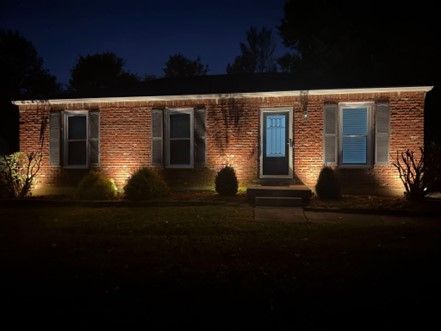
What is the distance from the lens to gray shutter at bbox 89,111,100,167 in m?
13.2

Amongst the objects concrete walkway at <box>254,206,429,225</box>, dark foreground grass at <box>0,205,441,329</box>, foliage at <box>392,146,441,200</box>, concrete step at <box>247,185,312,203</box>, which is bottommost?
dark foreground grass at <box>0,205,441,329</box>

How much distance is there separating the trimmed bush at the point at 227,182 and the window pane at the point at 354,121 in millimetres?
3819

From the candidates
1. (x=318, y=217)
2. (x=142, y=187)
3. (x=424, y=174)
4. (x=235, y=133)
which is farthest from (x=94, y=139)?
(x=424, y=174)

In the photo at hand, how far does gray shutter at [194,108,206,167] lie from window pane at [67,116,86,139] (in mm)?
4034

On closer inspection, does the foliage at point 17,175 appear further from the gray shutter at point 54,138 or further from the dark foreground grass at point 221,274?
the dark foreground grass at point 221,274

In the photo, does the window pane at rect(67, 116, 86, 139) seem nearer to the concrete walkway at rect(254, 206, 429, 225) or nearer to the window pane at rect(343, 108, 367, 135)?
the concrete walkway at rect(254, 206, 429, 225)

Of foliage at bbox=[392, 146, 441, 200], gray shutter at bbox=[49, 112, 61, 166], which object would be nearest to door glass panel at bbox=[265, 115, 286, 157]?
foliage at bbox=[392, 146, 441, 200]

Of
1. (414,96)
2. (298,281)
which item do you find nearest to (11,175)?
(298,281)

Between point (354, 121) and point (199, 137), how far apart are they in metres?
4.96

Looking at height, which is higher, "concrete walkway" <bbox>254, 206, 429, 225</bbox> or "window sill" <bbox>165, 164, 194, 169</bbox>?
"window sill" <bbox>165, 164, 194, 169</bbox>

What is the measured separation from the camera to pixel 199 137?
1273 cm

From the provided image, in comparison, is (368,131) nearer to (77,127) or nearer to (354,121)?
(354,121)

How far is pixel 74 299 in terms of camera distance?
3830mm

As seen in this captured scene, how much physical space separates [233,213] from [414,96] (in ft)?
22.2
